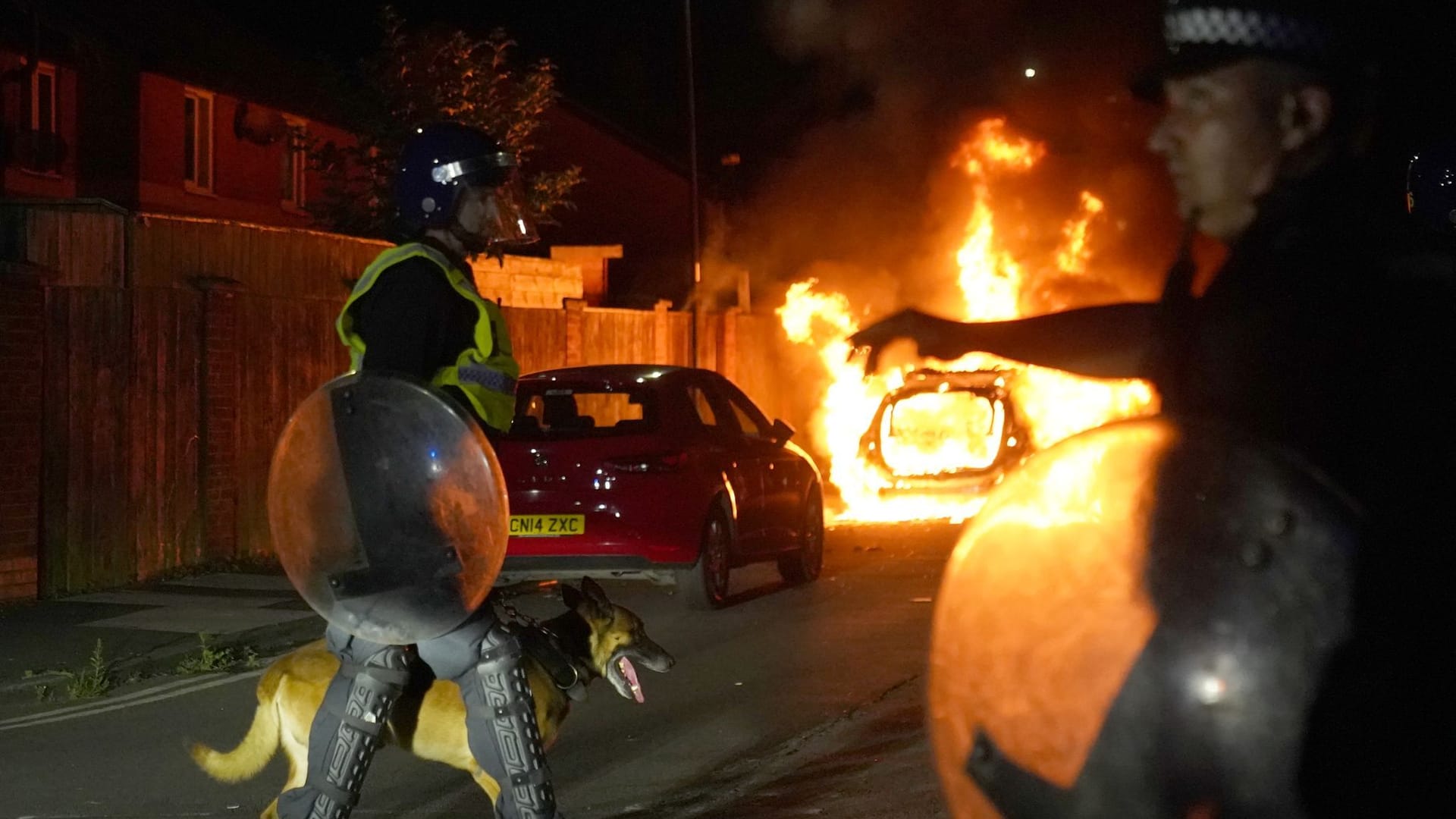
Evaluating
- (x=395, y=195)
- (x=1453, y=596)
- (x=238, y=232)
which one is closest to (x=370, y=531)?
(x=395, y=195)

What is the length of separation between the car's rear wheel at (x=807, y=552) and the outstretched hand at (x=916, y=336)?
11493 millimetres

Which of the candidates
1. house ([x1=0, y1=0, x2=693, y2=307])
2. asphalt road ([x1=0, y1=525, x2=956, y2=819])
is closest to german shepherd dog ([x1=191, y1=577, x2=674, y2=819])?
asphalt road ([x1=0, y1=525, x2=956, y2=819])

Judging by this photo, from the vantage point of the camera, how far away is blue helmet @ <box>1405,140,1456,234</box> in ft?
13.4

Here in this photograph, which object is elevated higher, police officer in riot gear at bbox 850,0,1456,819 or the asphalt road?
police officer in riot gear at bbox 850,0,1456,819

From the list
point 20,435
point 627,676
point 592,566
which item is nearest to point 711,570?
point 592,566

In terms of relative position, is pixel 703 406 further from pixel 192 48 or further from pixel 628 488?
pixel 192 48

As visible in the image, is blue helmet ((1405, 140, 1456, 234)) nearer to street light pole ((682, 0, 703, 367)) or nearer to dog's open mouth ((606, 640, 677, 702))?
dog's open mouth ((606, 640, 677, 702))

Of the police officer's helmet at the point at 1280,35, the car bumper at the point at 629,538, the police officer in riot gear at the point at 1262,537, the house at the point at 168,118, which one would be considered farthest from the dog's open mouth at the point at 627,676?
the house at the point at 168,118

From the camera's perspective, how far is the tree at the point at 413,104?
2181 centimetres

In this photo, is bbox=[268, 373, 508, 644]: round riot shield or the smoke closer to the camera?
bbox=[268, 373, 508, 644]: round riot shield

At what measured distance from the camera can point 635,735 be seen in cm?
781

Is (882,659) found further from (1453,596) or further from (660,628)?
(1453,596)

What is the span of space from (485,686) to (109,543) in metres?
10.1

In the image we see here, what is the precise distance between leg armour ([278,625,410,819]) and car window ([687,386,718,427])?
854 centimetres
